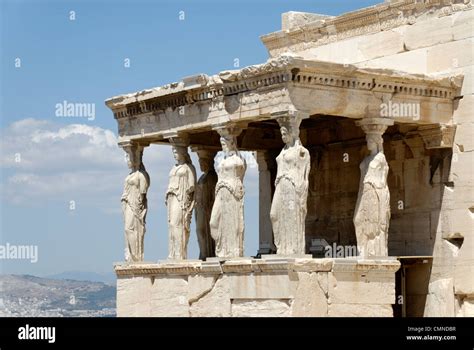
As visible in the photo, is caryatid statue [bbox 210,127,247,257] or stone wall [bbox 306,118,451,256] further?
stone wall [bbox 306,118,451,256]

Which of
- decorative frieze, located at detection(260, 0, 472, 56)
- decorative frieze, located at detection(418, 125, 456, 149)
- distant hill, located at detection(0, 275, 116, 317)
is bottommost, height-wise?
distant hill, located at detection(0, 275, 116, 317)

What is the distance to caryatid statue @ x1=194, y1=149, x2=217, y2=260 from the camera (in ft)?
78.8

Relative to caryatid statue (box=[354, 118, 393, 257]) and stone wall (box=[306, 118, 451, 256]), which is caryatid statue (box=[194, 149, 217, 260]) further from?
caryatid statue (box=[354, 118, 393, 257])

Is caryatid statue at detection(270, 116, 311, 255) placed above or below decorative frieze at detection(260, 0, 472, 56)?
below

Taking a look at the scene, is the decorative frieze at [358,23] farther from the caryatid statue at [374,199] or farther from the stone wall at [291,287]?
the stone wall at [291,287]

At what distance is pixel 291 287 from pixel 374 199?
2037mm

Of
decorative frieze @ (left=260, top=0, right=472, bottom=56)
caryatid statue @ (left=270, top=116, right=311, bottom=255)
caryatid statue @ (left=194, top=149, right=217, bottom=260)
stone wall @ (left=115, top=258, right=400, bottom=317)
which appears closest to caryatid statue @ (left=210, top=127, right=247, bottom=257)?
stone wall @ (left=115, top=258, right=400, bottom=317)

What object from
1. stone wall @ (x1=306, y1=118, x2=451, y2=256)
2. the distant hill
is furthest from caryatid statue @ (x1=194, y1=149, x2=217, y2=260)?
the distant hill

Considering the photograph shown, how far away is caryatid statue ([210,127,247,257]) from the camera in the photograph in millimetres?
21859

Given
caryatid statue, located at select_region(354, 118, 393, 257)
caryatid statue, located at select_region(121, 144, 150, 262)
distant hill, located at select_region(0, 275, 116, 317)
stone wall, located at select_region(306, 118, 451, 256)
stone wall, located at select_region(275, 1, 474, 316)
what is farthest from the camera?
distant hill, located at select_region(0, 275, 116, 317)

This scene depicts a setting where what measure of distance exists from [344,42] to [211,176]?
321 cm

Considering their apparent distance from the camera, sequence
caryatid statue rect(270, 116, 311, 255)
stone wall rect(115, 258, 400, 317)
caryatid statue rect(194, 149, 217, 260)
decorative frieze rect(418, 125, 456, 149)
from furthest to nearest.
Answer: caryatid statue rect(194, 149, 217, 260), decorative frieze rect(418, 125, 456, 149), caryatid statue rect(270, 116, 311, 255), stone wall rect(115, 258, 400, 317)

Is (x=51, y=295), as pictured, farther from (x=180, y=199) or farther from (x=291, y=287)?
(x=291, y=287)

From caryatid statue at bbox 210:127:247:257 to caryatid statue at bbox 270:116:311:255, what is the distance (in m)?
0.97
